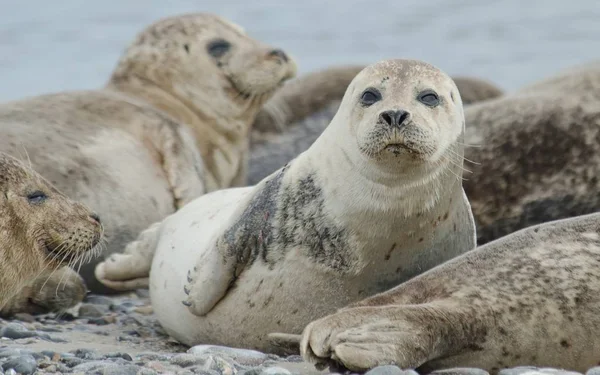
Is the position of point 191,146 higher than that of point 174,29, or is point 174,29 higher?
point 174,29

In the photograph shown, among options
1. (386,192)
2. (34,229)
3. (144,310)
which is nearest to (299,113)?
(144,310)

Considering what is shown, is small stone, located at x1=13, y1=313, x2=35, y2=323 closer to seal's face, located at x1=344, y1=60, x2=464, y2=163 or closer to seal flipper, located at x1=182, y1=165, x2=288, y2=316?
seal flipper, located at x1=182, y1=165, x2=288, y2=316

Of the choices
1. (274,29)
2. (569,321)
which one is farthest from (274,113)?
(274,29)

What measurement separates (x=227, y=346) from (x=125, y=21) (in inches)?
1158

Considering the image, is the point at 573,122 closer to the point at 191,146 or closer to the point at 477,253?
the point at 191,146

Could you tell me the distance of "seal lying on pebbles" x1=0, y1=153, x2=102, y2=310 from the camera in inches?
185

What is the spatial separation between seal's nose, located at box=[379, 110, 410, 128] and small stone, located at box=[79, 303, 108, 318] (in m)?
2.19

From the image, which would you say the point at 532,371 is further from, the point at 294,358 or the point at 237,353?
the point at 237,353

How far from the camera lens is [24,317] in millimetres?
5801

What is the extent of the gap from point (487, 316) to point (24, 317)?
238cm

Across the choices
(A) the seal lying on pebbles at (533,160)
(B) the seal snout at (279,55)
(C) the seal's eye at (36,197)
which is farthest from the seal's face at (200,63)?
(C) the seal's eye at (36,197)

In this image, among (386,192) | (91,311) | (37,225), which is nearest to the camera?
(386,192)

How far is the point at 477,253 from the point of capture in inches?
179

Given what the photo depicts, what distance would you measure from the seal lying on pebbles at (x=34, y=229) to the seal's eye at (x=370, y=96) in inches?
44.9
